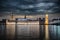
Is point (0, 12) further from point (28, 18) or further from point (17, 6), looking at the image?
point (28, 18)

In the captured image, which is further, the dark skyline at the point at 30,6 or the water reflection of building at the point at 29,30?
the dark skyline at the point at 30,6

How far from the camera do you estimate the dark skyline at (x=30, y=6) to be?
27.6ft

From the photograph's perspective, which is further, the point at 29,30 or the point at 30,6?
the point at 29,30

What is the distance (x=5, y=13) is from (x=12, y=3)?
0.97 meters

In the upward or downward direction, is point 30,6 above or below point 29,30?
above

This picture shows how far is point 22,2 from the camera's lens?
852 centimetres

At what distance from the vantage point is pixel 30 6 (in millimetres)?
8820

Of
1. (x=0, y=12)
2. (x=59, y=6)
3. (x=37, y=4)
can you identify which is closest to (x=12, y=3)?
(x=0, y=12)

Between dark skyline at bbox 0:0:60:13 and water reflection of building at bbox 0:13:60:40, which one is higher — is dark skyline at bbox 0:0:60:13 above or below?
above

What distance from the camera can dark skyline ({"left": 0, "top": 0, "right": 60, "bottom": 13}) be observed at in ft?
27.6

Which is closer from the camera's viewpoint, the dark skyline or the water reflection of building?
the water reflection of building

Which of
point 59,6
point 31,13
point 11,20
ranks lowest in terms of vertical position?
point 11,20

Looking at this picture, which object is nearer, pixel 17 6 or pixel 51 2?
pixel 51 2

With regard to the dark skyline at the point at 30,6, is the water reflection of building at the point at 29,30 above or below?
below
